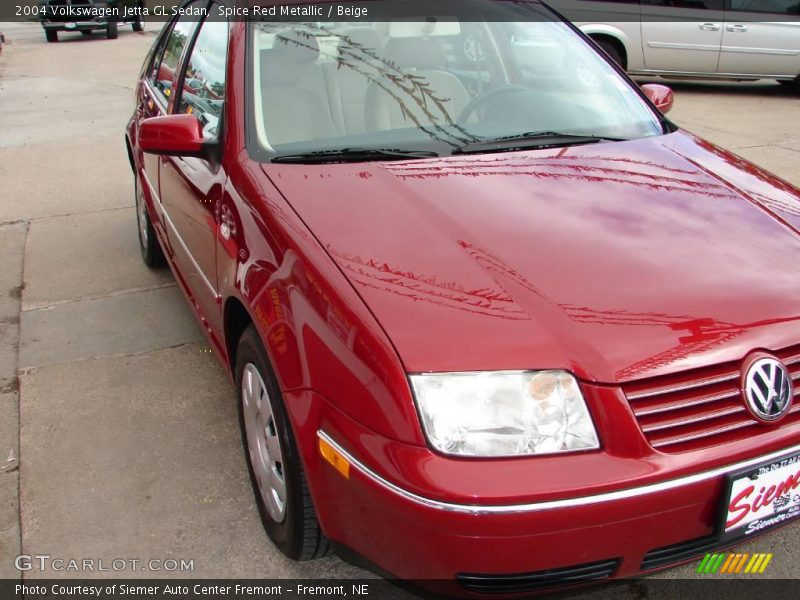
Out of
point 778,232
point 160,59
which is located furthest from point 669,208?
point 160,59

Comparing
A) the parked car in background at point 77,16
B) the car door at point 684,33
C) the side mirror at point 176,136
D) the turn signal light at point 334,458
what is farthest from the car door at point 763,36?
the parked car in background at point 77,16

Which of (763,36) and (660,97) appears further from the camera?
(763,36)

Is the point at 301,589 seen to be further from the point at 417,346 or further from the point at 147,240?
the point at 147,240

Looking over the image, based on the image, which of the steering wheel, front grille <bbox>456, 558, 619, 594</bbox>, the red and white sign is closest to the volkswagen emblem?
the red and white sign

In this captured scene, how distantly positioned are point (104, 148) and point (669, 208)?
21.9 feet

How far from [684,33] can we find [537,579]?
31.2 feet

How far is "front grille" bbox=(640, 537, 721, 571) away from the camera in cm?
174

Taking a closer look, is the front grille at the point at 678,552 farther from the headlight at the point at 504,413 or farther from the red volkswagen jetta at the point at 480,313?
the headlight at the point at 504,413

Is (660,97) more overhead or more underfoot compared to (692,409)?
more overhead

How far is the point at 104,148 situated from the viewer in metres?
7.81

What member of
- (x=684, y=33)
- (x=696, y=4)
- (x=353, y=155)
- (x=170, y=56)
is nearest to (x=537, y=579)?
(x=353, y=155)

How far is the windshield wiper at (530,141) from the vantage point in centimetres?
263

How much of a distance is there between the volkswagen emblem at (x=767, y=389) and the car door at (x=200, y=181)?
5.39 feet

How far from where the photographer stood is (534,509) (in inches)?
62.3
